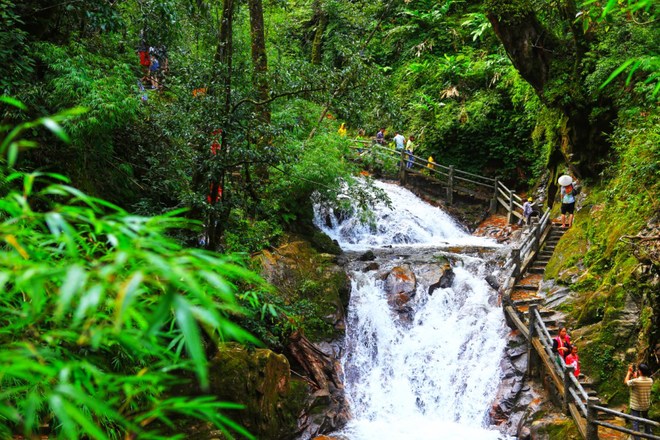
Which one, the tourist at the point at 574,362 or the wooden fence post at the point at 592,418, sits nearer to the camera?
the wooden fence post at the point at 592,418

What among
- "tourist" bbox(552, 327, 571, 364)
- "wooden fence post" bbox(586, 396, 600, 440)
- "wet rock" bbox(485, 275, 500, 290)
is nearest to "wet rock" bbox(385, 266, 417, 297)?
"wet rock" bbox(485, 275, 500, 290)

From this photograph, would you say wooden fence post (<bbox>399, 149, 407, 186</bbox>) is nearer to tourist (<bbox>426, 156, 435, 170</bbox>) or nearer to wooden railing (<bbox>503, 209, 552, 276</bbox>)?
tourist (<bbox>426, 156, 435, 170</bbox>)

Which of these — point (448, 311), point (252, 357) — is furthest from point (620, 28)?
point (252, 357)

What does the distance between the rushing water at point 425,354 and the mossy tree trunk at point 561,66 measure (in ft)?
12.9

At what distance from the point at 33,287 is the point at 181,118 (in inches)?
251

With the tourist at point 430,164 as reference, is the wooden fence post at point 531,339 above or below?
below

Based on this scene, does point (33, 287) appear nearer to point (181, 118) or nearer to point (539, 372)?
point (181, 118)

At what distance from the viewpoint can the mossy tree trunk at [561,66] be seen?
1274 cm

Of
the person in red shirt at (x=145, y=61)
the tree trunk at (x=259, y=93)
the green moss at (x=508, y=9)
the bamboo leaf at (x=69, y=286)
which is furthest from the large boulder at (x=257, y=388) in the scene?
the green moss at (x=508, y=9)

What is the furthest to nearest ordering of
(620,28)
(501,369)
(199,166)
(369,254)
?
(369,254) < (620,28) < (501,369) < (199,166)

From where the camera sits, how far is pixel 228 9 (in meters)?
7.81

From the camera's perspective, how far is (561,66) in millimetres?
13227

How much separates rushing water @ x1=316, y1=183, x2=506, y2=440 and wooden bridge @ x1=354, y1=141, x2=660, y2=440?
0.66m

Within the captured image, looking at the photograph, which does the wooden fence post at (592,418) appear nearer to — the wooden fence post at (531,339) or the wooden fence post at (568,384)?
the wooden fence post at (568,384)
